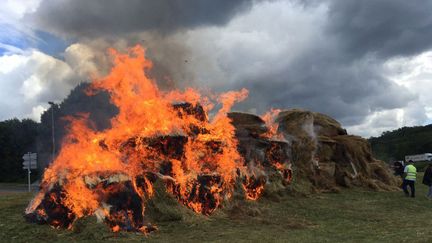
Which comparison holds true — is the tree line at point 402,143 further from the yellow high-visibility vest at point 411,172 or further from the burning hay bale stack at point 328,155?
the yellow high-visibility vest at point 411,172

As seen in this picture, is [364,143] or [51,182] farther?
[364,143]

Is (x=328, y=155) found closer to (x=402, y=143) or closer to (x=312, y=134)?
(x=312, y=134)

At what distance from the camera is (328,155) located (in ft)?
92.4

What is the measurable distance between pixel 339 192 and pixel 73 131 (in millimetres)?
14839

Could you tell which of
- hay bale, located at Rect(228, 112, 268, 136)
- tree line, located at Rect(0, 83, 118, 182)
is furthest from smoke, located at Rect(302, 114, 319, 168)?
tree line, located at Rect(0, 83, 118, 182)

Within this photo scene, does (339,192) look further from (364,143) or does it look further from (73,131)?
(73,131)

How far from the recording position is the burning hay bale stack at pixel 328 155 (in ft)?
84.4

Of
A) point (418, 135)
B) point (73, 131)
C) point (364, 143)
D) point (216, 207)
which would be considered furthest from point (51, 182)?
point (418, 135)

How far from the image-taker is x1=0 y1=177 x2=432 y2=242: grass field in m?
12.6

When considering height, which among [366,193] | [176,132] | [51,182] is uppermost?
[176,132]

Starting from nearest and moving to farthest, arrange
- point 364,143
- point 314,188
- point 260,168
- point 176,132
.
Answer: point 176,132 < point 260,168 < point 314,188 < point 364,143

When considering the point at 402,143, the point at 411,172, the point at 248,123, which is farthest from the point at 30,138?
the point at 402,143

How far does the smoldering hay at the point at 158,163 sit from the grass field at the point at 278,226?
590mm

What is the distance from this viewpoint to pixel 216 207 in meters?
16.8
